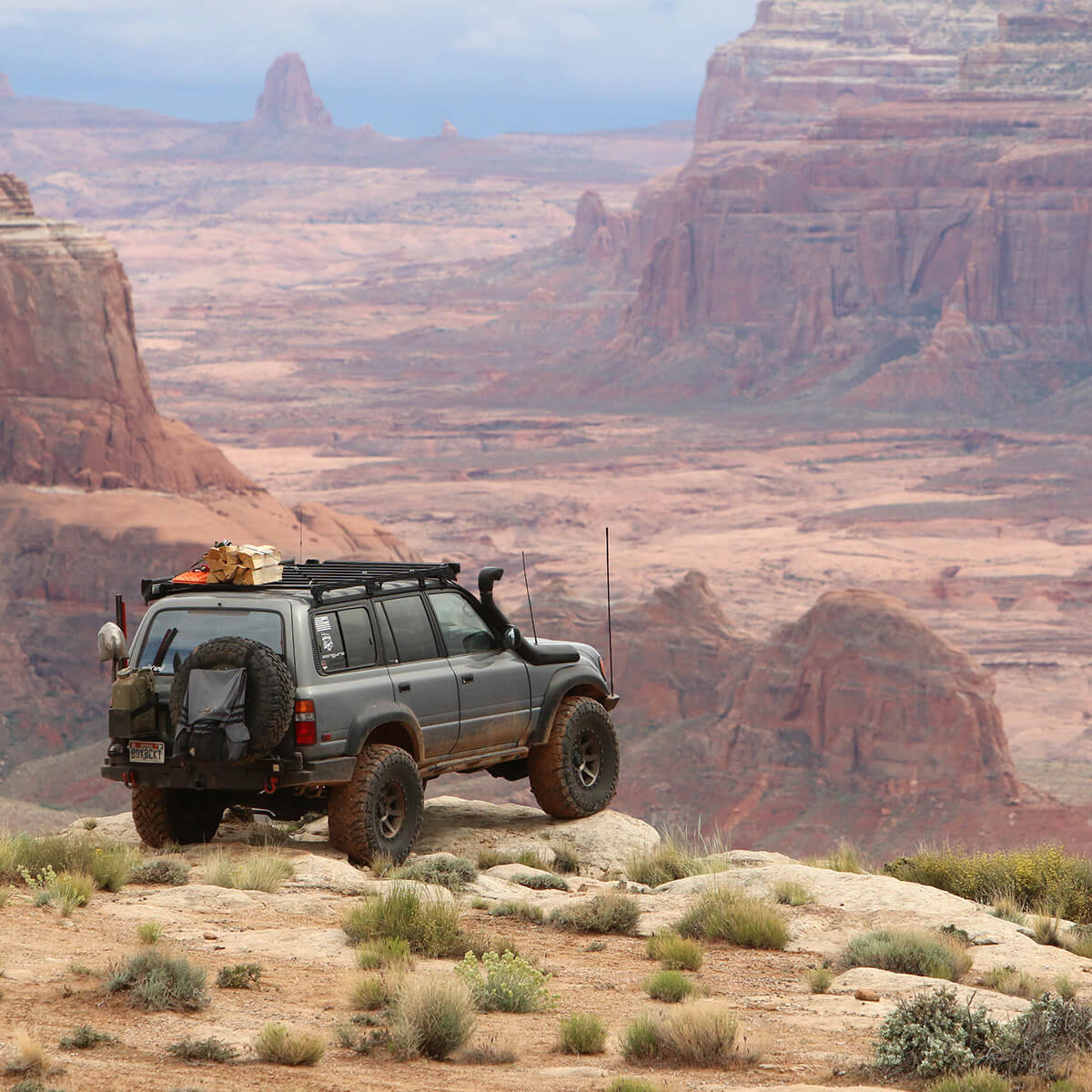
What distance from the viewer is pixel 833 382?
12912 cm

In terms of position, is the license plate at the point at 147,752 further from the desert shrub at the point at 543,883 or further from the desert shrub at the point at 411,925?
the desert shrub at the point at 543,883

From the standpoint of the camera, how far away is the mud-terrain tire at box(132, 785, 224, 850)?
38.3 feet

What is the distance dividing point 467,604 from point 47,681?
37.2m

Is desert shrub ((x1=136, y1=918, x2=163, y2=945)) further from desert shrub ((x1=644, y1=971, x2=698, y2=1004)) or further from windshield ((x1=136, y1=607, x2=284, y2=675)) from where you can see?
desert shrub ((x1=644, y1=971, x2=698, y2=1004))

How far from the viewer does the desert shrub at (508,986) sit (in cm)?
818

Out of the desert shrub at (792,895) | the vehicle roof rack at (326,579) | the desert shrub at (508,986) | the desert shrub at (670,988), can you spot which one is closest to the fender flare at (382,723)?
the vehicle roof rack at (326,579)

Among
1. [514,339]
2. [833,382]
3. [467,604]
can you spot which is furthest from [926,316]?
[467,604]

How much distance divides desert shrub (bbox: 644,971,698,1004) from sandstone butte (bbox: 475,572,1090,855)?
29.4 metres

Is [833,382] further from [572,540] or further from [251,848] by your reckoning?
[251,848]

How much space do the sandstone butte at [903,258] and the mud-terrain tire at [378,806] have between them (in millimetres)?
114784

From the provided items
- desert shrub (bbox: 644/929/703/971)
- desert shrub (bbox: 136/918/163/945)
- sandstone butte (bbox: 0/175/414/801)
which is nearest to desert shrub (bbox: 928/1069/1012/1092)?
desert shrub (bbox: 644/929/703/971)

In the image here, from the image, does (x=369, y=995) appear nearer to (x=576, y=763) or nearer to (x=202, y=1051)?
(x=202, y=1051)

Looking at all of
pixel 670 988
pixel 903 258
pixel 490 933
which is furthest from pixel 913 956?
pixel 903 258

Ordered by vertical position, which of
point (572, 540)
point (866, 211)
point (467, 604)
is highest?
→ point (866, 211)
